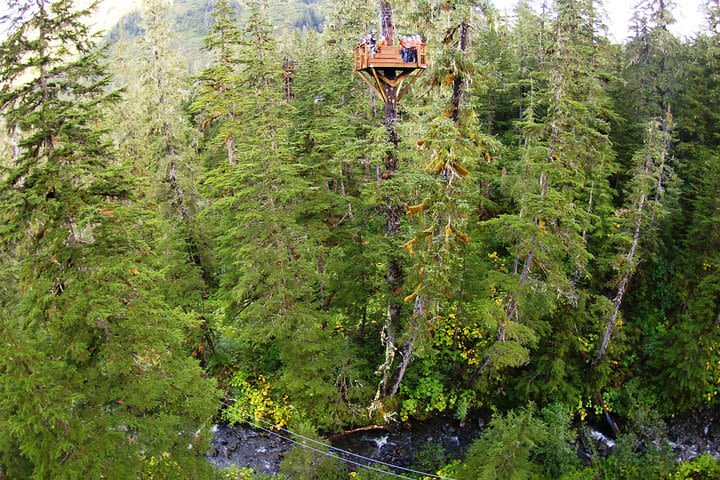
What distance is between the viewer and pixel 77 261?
10.4 m

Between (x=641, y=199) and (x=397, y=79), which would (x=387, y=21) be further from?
(x=641, y=199)

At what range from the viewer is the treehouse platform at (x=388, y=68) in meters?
13.5

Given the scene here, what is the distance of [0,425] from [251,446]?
11.9 meters

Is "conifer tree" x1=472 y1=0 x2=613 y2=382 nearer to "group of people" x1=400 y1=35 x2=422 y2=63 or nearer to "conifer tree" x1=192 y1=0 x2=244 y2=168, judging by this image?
"group of people" x1=400 y1=35 x2=422 y2=63

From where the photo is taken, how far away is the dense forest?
10125mm

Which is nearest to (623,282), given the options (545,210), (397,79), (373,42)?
(545,210)

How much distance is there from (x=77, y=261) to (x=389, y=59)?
9978 mm

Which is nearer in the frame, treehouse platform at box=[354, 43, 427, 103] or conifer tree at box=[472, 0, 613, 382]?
treehouse platform at box=[354, 43, 427, 103]

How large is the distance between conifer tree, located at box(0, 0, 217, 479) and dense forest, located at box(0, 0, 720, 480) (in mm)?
60

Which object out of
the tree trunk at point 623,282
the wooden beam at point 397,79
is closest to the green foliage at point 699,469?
the tree trunk at point 623,282

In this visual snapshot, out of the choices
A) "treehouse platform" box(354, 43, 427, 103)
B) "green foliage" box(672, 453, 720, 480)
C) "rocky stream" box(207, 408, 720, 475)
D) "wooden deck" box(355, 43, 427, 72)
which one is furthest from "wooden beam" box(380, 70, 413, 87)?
"green foliage" box(672, 453, 720, 480)

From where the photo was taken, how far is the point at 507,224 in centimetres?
1636

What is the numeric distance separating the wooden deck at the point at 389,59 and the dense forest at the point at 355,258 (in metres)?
0.93

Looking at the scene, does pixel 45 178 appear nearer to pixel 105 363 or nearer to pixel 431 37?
pixel 105 363
